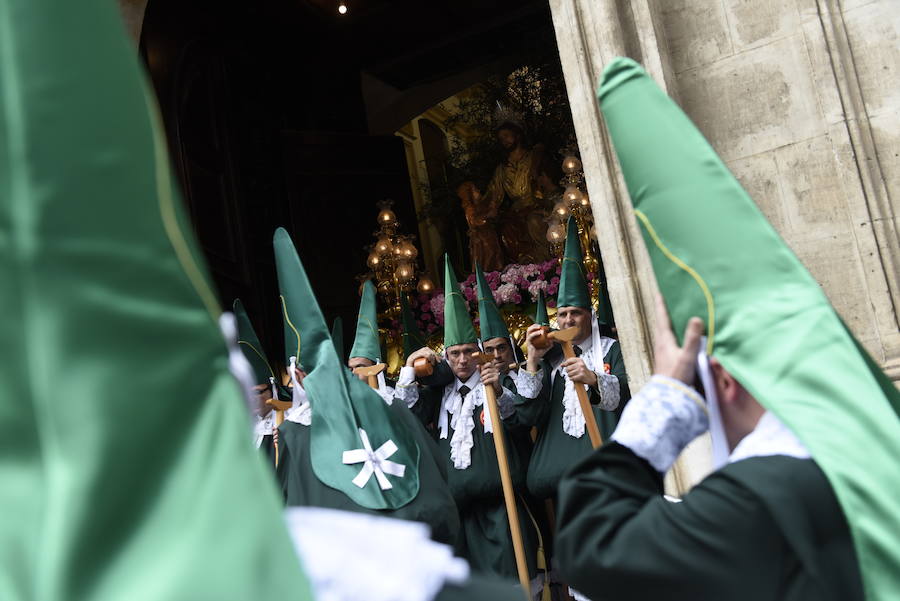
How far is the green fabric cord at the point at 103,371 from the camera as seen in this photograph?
0.69 m

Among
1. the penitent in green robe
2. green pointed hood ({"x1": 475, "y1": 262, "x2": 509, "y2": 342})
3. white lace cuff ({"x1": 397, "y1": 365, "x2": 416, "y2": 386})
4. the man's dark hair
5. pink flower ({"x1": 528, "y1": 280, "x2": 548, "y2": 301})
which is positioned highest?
the man's dark hair

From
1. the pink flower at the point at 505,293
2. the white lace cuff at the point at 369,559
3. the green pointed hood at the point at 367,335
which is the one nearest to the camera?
the white lace cuff at the point at 369,559

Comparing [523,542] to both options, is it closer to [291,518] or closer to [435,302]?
[435,302]

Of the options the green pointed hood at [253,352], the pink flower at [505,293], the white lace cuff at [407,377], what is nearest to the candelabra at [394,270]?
the pink flower at [505,293]

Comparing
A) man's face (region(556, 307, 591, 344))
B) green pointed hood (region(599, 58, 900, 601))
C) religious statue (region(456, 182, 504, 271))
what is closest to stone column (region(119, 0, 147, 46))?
man's face (region(556, 307, 591, 344))

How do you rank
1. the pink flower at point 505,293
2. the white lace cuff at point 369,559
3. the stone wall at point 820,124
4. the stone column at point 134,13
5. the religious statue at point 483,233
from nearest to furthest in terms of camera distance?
the white lace cuff at point 369,559
the stone wall at point 820,124
the stone column at point 134,13
the pink flower at point 505,293
the religious statue at point 483,233

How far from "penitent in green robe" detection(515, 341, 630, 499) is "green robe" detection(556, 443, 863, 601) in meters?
3.70

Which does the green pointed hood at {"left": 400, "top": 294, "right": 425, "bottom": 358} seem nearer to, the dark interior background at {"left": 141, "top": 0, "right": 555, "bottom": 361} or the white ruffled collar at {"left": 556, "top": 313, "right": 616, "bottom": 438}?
the dark interior background at {"left": 141, "top": 0, "right": 555, "bottom": 361}

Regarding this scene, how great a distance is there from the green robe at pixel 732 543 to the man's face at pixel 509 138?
8.60 meters

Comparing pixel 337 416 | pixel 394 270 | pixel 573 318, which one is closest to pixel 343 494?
pixel 337 416

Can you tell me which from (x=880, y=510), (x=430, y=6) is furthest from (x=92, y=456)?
(x=430, y=6)

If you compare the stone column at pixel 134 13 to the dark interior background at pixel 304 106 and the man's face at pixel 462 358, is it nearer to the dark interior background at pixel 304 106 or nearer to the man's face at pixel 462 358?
the dark interior background at pixel 304 106

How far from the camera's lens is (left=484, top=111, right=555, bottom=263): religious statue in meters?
9.83

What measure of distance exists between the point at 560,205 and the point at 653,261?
6283mm
